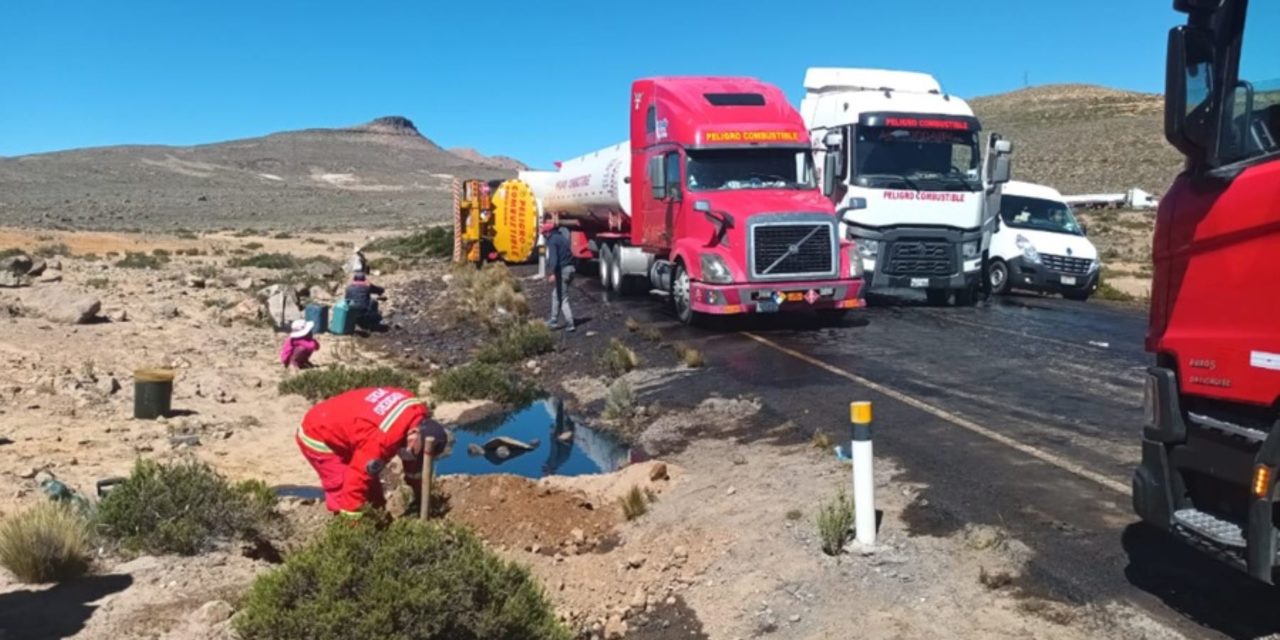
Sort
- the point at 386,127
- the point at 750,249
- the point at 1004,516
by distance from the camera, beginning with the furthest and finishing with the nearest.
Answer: the point at 386,127
the point at 750,249
the point at 1004,516

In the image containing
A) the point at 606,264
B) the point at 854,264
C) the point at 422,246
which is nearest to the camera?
the point at 854,264

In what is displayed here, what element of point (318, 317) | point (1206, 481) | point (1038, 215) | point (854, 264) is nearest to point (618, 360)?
point (854, 264)

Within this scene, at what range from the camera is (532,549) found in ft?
25.8

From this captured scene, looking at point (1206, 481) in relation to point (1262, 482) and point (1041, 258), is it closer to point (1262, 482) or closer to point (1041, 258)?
point (1262, 482)

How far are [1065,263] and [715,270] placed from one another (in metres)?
9.73

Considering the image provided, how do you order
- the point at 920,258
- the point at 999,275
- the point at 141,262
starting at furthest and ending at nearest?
the point at 141,262 < the point at 999,275 < the point at 920,258

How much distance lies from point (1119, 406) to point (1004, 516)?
13.3ft

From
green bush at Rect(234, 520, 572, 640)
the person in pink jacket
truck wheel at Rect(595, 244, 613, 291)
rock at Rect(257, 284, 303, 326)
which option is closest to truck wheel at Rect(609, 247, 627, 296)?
truck wheel at Rect(595, 244, 613, 291)

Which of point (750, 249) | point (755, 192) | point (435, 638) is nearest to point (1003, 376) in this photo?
point (750, 249)

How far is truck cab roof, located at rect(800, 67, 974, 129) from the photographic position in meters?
18.0

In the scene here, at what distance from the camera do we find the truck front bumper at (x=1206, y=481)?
4234mm

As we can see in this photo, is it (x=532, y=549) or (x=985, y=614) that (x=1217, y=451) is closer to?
(x=985, y=614)

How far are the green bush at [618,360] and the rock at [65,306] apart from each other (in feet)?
30.5

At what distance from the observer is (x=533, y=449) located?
1177 centimetres
